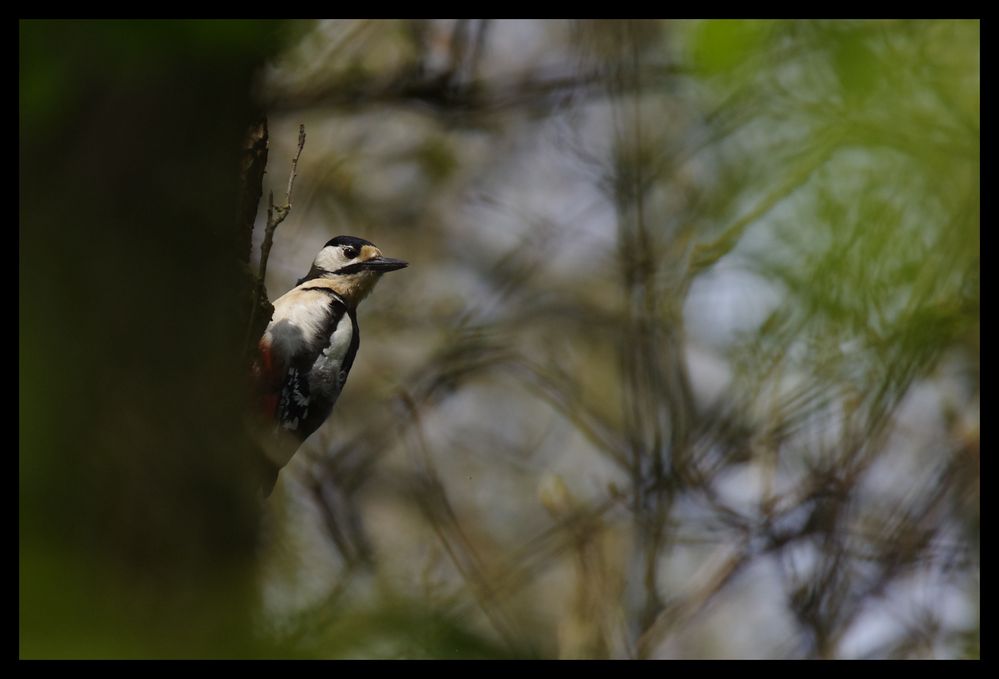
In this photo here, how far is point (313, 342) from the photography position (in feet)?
8.25

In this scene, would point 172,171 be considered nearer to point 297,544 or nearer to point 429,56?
point 297,544

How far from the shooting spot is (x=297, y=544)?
1734 millimetres

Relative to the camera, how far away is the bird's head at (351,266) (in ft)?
9.16

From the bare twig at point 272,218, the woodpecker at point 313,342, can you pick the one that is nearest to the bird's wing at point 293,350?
the woodpecker at point 313,342

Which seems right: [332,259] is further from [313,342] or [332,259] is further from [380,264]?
[313,342]

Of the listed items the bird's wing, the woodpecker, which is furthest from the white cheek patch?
the bird's wing

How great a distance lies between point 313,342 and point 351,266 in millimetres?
372

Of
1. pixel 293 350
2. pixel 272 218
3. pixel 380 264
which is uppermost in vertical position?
pixel 380 264

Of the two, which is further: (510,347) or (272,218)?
(510,347)

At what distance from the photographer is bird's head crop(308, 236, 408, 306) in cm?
279

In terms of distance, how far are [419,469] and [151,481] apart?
1164mm

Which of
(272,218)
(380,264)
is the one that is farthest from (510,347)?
(272,218)

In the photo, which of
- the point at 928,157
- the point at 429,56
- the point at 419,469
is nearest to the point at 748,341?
the point at 419,469

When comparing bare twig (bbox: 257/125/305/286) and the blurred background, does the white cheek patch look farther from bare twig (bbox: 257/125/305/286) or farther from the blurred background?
bare twig (bbox: 257/125/305/286)
